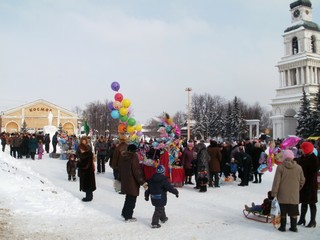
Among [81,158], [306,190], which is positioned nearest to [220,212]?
[306,190]

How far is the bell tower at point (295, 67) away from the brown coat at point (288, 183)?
57.2m

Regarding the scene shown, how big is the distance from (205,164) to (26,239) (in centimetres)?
701

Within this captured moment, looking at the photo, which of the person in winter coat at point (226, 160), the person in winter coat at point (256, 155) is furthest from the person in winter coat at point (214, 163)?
the person in winter coat at point (256, 155)

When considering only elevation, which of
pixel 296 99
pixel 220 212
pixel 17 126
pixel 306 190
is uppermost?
pixel 296 99

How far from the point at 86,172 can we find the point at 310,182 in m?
5.79

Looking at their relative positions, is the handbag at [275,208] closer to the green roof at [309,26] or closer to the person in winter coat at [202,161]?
the person in winter coat at [202,161]

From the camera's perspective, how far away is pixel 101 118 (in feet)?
258

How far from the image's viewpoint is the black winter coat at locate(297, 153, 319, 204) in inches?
273

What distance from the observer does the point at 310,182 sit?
698 centimetres

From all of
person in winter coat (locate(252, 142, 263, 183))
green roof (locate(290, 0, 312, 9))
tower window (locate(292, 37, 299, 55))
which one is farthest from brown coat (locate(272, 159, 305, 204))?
green roof (locate(290, 0, 312, 9))

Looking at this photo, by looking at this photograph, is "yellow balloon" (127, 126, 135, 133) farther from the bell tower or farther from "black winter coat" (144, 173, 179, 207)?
the bell tower

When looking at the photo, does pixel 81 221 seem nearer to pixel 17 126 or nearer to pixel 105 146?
pixel 105 146

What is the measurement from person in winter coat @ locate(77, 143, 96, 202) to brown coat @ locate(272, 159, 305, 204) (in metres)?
5.04

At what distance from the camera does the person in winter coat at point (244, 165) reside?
1266 cm
